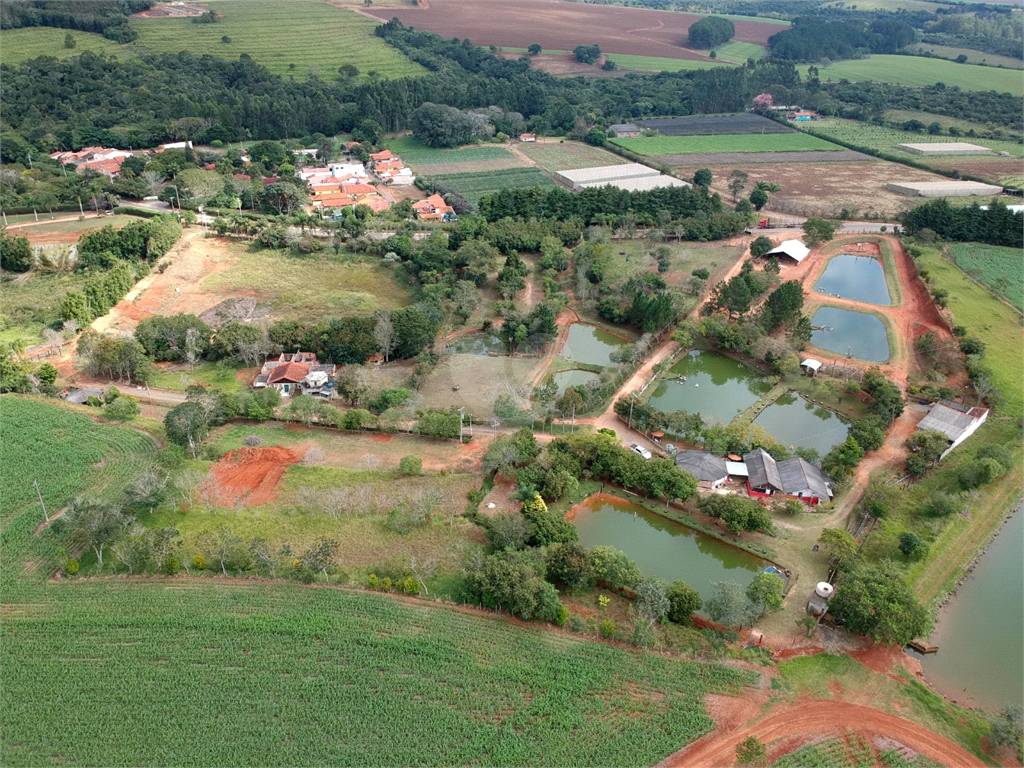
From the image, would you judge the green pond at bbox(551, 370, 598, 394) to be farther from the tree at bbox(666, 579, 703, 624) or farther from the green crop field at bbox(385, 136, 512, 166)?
the green crop field at bbox(385, 136, 512, 166)

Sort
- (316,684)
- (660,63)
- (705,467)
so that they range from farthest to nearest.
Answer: (660,63)
(705,467)
(316,684)

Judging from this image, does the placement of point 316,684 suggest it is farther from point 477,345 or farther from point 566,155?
point 566,155

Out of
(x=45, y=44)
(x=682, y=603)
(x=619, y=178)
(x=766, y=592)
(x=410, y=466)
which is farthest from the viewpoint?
(x=45, y=44)

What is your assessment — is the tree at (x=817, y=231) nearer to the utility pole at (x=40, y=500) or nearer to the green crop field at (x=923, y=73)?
the utility pole at (x=40, y=500)

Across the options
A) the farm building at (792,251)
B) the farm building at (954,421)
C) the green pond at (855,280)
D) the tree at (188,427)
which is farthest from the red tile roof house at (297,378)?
Answer: the farm building at (792,251)

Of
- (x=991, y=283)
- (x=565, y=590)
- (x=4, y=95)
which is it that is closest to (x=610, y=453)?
(x=565, y=590)

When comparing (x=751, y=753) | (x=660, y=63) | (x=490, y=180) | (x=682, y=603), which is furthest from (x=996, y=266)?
(x=660, y=63)

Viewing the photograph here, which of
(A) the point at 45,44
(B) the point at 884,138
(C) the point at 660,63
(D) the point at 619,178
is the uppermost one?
(C) the point at 660,63
